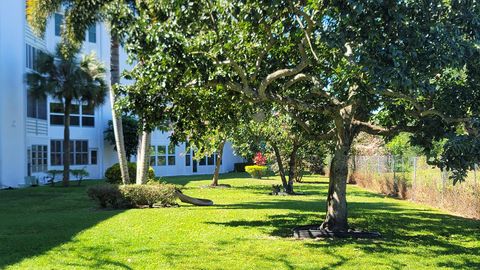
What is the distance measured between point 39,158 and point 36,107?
3.22 metres

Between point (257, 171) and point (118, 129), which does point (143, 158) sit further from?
point (257, 171)

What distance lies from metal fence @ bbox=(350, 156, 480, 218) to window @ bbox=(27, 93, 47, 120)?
1774 centimetres

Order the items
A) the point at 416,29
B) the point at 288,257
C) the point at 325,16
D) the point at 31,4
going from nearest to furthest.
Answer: the point at 416,29 → the point at 325,16 → the point at 288,257 → the point at 31,4

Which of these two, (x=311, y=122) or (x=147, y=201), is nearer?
(x=311, y=122)

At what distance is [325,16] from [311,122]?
5.13 m

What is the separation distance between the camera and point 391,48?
6.20 meters

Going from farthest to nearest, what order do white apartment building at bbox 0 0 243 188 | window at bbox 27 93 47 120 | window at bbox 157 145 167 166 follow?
window at bbox 157 145 167 166 < window at bbox 27 93 47 120 < white apartment building at bbox 0 0 243 188

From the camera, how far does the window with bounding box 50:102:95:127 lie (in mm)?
32562

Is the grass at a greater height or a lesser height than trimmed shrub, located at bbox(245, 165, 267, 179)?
lesser

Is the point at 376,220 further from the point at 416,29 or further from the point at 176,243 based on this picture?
the point at 416,29

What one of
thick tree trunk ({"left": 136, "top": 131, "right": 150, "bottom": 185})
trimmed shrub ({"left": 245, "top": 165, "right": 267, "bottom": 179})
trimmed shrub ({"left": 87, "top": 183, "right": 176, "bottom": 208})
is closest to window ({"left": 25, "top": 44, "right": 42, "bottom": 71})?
thick tree trunk ({"left": 136, "top": 131, "right": 150, "bottom": 185})

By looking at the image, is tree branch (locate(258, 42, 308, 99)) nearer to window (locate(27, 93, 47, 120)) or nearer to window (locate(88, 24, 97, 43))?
window (locate(27, 93, 47, 120))

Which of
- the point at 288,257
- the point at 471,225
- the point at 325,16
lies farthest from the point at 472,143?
the point at 471,225

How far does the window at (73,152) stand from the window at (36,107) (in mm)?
3067
